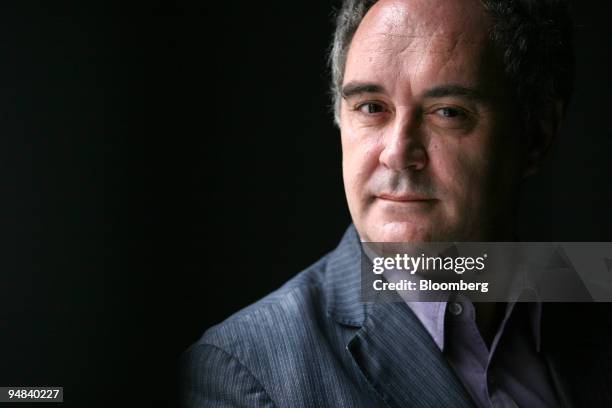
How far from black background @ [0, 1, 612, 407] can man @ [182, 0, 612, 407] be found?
0.24m

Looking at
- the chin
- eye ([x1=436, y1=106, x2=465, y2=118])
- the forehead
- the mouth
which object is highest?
the forehead

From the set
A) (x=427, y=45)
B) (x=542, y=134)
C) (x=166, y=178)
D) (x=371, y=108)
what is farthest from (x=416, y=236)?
(x=166, y=178)

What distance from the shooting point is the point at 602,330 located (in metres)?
1.60

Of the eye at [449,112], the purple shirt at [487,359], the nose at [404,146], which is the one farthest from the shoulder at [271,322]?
the eye at [449,112]

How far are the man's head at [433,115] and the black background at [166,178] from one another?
0.44 metres

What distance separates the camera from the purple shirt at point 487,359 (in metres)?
1.42

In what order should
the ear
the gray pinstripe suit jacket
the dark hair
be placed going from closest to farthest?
the gray pinstripe suit jacket
the dark hair
the ear

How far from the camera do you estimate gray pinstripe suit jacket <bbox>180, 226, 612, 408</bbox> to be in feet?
4.33

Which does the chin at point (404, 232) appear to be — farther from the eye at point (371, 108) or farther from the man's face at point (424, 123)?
the eye at point (371, 108)

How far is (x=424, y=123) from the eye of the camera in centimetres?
139

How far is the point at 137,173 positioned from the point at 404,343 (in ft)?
2.12

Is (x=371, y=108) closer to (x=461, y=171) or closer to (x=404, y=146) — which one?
(x=404, y=146)

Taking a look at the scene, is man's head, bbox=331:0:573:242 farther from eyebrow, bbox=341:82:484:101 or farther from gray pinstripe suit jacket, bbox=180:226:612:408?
gray pinstripe suit jacket, bbox=180:226:612:408

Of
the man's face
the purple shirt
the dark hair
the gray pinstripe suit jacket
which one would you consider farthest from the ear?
the gray pinstripe suit jacket
